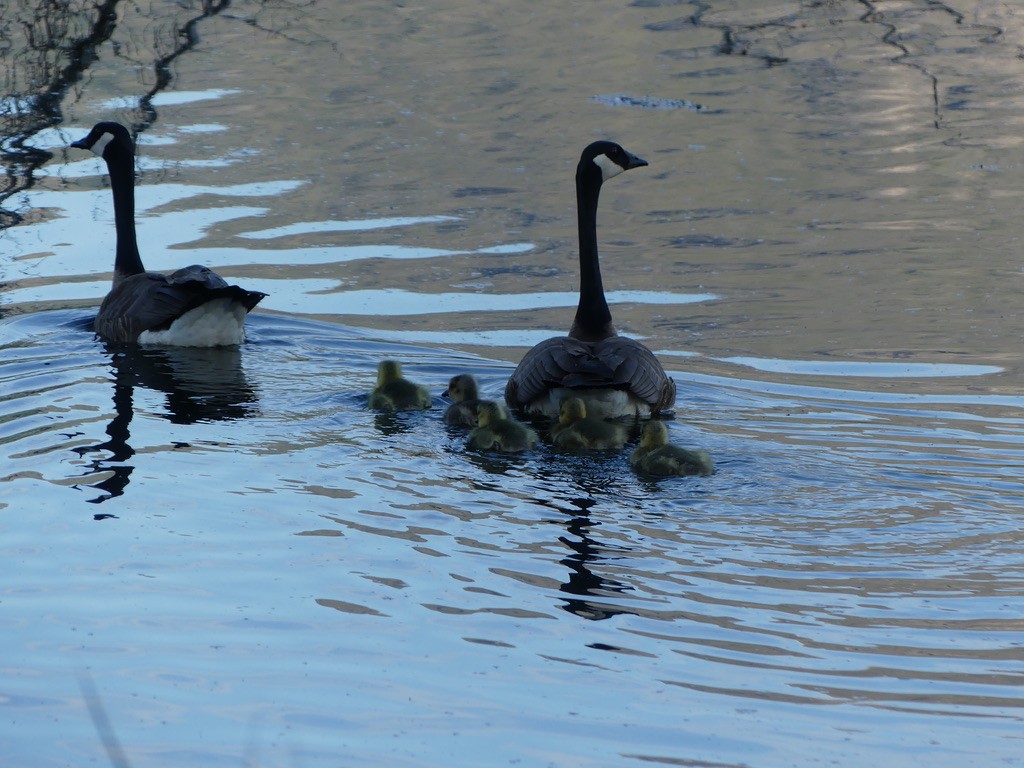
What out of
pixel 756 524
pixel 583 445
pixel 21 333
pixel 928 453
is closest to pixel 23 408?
pixel 21 333

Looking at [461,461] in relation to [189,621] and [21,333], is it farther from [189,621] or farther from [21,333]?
[21,333]

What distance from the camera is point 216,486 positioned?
8.86 meters

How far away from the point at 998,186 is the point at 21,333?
9.99 meters

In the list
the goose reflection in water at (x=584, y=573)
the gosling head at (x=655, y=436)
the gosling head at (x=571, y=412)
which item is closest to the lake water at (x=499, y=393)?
the goose reflection in water at (x=584, y=573)

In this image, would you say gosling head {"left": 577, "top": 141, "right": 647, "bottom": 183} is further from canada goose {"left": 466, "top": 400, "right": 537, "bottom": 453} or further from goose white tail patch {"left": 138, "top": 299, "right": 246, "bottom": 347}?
goose white tail patch {"left": 138, "top": 299, "right": 246, "bottom": 347}

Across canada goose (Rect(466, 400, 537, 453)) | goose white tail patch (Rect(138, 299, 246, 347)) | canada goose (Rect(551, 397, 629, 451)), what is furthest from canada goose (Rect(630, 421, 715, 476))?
goose white tail patch (Rect(138, 299, 246, 347))

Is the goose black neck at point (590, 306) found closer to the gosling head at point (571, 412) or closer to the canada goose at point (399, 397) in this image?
the gosling head at point (571, 412)

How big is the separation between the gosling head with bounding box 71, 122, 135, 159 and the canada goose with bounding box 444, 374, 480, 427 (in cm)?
489

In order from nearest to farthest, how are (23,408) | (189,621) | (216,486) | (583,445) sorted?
(189,621)
(216,486)
(583,445)
(23,408)

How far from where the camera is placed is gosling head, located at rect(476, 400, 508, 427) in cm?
954

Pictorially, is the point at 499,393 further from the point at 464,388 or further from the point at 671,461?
the point at 671,461

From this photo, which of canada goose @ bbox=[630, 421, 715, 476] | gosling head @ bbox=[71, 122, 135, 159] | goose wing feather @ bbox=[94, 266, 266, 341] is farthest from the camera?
gosling head @ bbox=[71, 122, 135, 159]

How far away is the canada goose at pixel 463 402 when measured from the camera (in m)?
10.0

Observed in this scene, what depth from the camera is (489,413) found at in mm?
9570
